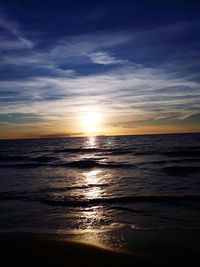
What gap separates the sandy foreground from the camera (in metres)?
5.24

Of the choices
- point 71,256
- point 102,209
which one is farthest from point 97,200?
point 71,256

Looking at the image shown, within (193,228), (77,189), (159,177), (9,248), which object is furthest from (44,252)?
(159,177)

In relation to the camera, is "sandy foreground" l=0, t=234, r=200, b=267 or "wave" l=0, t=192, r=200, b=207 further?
"wave" l=0, t=192, r=200, b=207

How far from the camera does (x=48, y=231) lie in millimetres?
7434

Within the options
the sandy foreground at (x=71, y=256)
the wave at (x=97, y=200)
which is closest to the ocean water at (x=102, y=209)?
the wave at (x=97, y=200)

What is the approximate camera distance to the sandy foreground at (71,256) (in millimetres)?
5242

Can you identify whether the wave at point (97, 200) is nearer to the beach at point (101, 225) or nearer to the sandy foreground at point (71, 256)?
the beach at point (101, 225)

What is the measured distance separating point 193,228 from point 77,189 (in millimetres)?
7646

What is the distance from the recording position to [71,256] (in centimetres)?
557

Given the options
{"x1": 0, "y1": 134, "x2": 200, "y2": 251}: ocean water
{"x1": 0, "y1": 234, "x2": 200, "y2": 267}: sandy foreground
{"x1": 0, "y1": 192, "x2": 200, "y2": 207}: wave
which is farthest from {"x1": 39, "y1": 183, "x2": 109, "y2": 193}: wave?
{"x1": 0, "y1": 234, "x2": 200, "y2": 267}: sandy foreground

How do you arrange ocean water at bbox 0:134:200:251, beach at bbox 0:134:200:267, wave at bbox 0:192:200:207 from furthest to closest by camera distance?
1. wave at bbox 0:192:200:207
2. ocean water at bbox 0:134:200:251
3. beach at bbox 0:134:200:267

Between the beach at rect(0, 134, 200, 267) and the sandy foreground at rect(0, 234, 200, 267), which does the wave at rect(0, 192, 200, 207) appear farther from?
the sandy foreground at rect(0, 234, 200, 267)

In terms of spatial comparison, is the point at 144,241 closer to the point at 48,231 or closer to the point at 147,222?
the point at 147,222

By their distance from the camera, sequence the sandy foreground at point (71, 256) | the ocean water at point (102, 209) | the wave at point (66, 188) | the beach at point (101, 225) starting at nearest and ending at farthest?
the sandy foreground at point (71, 256) < the beach at point (101, 225) < the ocean water at point (102, 209) < the wave at point (66, 188)
